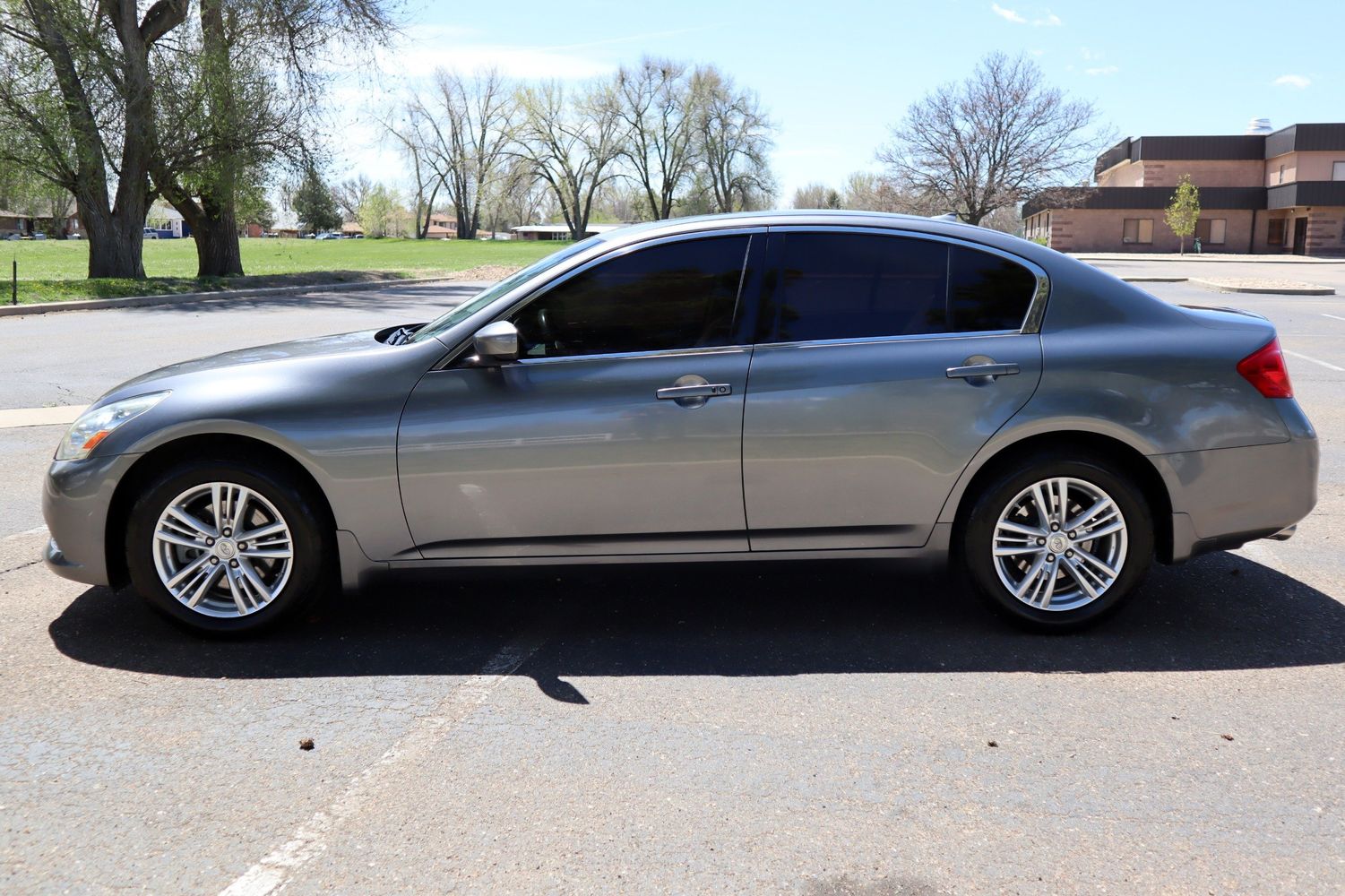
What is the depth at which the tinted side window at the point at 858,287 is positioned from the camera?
184 inches

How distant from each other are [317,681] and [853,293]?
257 cm

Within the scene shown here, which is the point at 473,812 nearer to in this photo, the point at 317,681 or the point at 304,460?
the point at 317,681

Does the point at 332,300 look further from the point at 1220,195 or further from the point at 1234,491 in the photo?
the point at 1220,195

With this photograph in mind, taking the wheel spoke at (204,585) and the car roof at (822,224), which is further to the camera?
the car roof at (822,224)

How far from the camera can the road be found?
300cm

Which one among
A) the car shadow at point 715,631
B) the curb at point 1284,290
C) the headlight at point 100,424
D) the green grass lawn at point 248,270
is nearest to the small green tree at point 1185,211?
the green grass lawn at point 248,270

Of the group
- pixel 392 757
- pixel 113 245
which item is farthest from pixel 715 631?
pixel 113 245

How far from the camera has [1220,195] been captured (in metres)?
75.9

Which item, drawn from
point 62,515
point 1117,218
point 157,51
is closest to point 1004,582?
point 62,515

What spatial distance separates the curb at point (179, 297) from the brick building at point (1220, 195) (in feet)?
175

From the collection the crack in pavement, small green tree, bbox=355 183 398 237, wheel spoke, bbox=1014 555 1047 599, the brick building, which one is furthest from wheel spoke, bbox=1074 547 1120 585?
small green tree, bbox=355 183 398 237

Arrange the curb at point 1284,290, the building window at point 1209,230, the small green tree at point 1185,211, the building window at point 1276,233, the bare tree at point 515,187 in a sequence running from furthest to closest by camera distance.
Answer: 1. the bare tree at point 515,187
2. the building window at point 1209,230
3. the building window at point 1276,233
4. the small green tree at point 1185,211
5. the curb at point 1284,290

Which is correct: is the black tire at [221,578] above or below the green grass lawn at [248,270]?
below

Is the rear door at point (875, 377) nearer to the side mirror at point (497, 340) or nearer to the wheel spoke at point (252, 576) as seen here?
the side mirror at point (497, 340)
